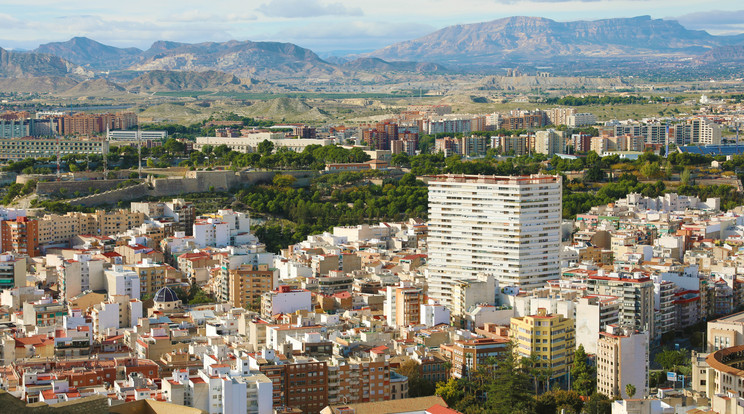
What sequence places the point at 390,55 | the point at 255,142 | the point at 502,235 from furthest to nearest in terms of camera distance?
1. the point at 390,55
2. the point at 255,142
3. the point at 502,235

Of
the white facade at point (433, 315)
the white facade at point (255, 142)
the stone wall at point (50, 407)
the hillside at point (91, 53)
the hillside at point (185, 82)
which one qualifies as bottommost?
the white facade at point (433, 315)

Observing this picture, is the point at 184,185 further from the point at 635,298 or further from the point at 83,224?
the point at 635,298

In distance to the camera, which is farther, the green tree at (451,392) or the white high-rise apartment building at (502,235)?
the white high-rise apartment building at (502,235)

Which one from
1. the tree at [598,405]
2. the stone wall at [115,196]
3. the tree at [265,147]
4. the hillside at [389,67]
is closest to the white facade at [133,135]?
the tree at [265,147]

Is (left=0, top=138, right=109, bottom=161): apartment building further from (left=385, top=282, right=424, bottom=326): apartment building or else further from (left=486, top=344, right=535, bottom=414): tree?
(left=486, top=344, right=535, bottom=414): tree

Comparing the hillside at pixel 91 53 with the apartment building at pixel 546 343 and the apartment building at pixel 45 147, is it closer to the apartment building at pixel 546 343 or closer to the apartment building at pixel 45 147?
the apartment building at pixel 45 147

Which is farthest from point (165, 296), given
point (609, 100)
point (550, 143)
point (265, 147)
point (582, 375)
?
Result: point (609, 100)

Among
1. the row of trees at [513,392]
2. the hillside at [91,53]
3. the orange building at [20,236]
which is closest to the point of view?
the row of trees at [513,392]

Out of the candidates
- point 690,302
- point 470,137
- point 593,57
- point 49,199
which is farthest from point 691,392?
point 593,57

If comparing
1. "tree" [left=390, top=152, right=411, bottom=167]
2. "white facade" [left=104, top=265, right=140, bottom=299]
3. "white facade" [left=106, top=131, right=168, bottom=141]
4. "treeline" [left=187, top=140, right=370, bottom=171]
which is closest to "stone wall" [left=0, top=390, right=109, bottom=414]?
"white facade" [left=104, top=265, right=140, bottom=299]
